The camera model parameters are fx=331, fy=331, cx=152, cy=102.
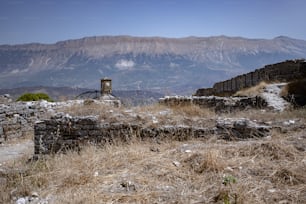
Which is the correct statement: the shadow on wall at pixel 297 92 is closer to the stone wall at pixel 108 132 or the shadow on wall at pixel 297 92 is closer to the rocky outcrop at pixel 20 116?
the stone wall at pixel 108 132

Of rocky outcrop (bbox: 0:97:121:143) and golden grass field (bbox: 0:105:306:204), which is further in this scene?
rocky outcrop (bbox: 0:97:121:143)

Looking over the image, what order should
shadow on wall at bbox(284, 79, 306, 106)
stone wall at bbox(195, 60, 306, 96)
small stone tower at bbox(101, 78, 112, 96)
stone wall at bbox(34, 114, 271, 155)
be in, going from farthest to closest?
1. stone wall at bbox(195, 60, 306, 96)
2. small stone tower at bbox(101, 78, 112, 96)
3. shadow on wall at bbox(284, 79, 306, 106)
4. stone wall at bbox(34, 114, 271, 155)

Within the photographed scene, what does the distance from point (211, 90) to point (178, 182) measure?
78.7 ft

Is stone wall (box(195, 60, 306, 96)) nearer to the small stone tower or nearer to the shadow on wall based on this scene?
the shadow on wall

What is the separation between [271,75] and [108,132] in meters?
14.9

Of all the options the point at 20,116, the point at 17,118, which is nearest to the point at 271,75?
the point at 20,116

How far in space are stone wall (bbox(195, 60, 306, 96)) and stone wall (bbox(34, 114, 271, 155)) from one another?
1232cm

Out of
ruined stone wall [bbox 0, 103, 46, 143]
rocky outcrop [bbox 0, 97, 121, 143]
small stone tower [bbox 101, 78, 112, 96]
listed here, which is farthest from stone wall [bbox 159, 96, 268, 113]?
ruined stone wall [bbox 0, 103, 46, 143]

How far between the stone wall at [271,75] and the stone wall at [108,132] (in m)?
12.3

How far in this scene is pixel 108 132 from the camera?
8305 millimetres

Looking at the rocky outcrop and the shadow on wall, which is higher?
the shadow on wall

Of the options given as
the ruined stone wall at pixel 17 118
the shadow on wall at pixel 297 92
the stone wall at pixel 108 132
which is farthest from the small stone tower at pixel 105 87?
the stone wall at pixel 108 132

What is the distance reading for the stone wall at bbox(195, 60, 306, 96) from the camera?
1856cm

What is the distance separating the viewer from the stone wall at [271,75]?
1856 centimetres
